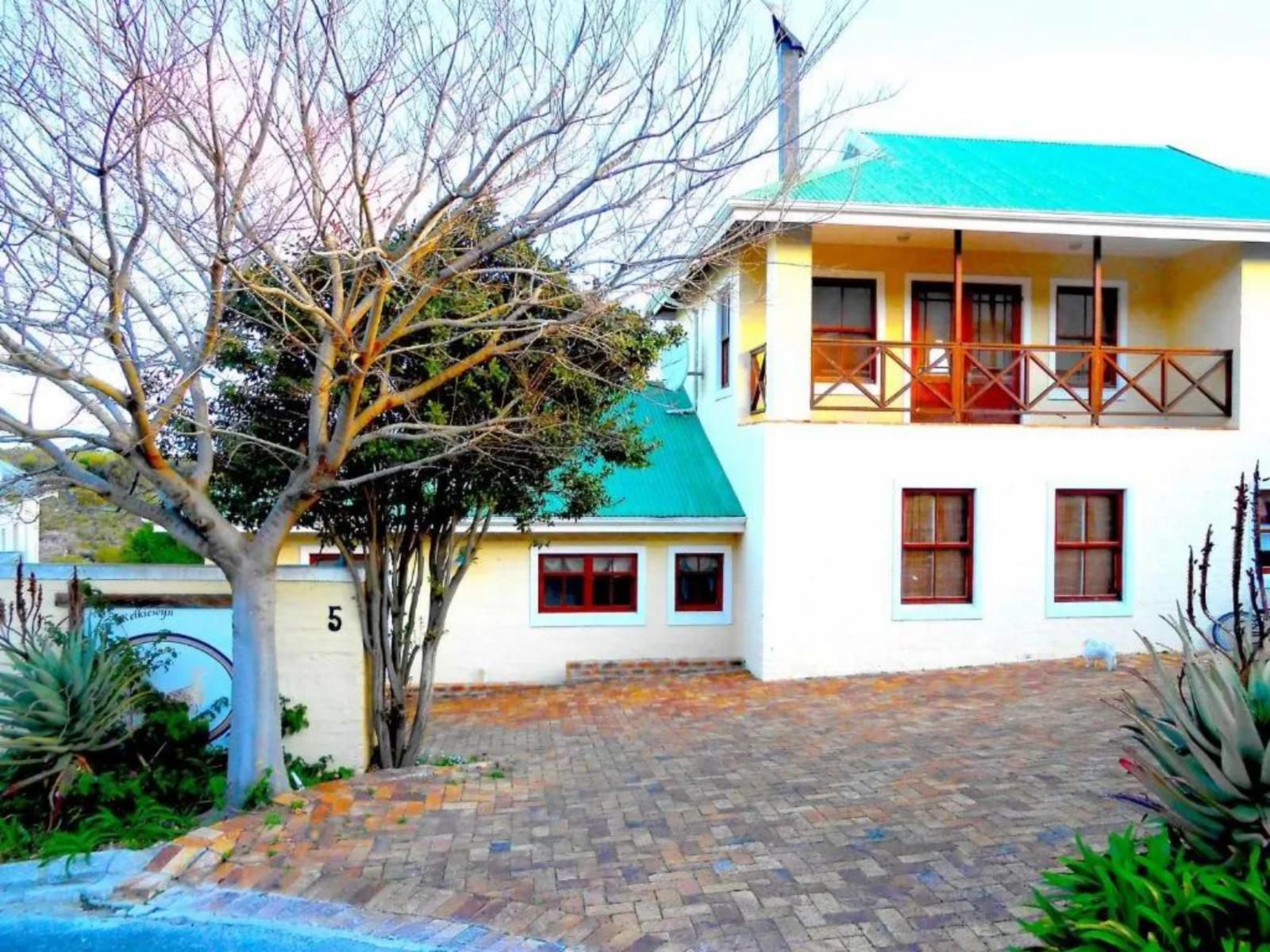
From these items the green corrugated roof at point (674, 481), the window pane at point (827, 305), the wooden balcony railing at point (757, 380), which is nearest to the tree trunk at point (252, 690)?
the green corrugated roof at point (674, 481)

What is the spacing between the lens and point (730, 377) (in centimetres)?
1245

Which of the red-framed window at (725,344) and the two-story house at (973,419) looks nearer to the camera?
the two-story house at (973,419)

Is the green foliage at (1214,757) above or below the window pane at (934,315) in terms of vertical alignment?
below

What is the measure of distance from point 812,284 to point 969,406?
275 cm

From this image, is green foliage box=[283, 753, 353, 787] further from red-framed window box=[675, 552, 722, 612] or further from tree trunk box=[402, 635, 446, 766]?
red-framed window box=[675, 552, 722, 612]

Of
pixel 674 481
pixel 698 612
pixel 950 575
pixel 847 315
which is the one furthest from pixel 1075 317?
pixel 698 612

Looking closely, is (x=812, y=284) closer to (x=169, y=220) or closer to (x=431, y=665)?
(x=431, y=665)

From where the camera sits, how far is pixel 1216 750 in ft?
10.6

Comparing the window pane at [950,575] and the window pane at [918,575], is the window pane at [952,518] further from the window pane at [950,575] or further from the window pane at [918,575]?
the window pane at [918,575]

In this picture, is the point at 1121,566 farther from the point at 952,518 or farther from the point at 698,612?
the point at 698,612

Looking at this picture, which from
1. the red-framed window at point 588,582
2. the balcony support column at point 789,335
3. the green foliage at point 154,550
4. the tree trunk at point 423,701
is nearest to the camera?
the tree trunk at point 423,701

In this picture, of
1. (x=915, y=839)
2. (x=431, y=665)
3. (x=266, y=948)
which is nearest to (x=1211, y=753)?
(x=915, y=839)

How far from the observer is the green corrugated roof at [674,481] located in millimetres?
11555

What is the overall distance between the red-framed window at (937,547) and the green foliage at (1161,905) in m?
7.69
